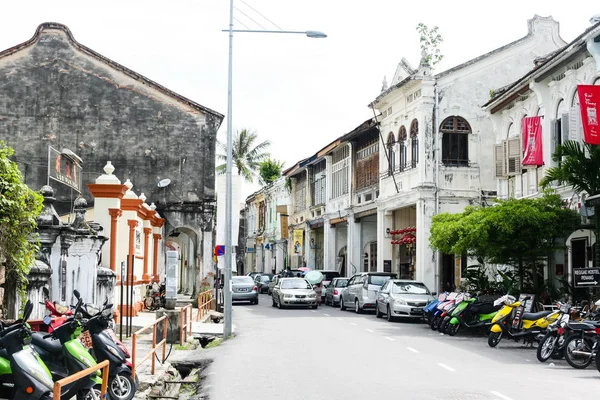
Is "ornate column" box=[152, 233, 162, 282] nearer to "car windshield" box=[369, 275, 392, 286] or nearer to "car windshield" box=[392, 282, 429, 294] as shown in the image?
"car windshield" box=[369, 275, 392, 286]

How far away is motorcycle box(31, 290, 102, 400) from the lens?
28.6ft

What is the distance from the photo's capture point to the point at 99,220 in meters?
22.7

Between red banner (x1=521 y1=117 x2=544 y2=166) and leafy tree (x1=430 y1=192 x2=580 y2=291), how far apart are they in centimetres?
224

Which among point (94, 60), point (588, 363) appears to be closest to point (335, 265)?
point (94, 60)

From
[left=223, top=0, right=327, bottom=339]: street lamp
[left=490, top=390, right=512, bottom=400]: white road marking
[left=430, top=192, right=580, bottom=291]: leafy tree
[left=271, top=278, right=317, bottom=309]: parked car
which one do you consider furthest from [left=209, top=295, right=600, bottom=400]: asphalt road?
[left=271, top=278, right=317, bottom=309]: parked car

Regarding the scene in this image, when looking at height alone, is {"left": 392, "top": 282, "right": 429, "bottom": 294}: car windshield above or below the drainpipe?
below

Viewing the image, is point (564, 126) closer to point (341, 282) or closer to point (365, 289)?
point (365, 289)

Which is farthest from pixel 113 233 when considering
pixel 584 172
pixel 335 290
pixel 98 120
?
pixel 335 290

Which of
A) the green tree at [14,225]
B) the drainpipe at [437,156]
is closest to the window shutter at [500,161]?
the drainpipe at [437,156]

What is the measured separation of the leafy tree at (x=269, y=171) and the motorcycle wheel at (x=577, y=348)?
58.3m

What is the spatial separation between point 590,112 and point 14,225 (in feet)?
46.1

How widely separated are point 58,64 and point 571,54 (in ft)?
70.6

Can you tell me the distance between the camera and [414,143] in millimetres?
36000

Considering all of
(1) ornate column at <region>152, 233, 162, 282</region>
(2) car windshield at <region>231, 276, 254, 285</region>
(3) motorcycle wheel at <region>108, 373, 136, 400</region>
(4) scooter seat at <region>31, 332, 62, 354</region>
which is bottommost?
(3) motorcycle wheel at <region>108, 373, 136, 400</region>
